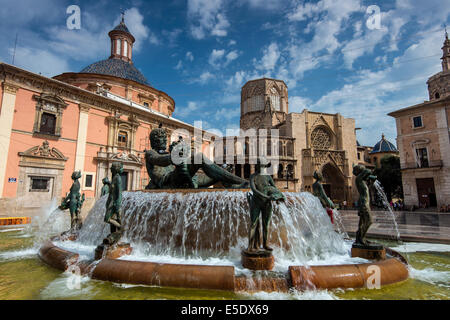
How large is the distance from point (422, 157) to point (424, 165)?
0.87 meters

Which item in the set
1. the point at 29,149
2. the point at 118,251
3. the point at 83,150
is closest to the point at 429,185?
Result: the point at 118,251

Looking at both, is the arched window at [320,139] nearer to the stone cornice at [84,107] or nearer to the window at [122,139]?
the window at [122,139]

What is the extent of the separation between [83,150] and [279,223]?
62.6 ft

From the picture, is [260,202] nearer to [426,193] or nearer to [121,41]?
[426,193]

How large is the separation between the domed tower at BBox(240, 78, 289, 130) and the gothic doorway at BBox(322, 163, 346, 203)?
452 inches

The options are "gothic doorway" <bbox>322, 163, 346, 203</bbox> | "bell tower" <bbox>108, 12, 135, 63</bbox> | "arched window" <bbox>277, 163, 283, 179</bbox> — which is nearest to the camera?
"bell tower" <bbox>108, 12, 135, 63</bbox>

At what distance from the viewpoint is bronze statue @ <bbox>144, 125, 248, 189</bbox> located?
5879mm

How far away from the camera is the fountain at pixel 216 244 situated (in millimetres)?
3057

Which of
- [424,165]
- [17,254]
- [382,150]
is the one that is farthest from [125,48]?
[382,150]

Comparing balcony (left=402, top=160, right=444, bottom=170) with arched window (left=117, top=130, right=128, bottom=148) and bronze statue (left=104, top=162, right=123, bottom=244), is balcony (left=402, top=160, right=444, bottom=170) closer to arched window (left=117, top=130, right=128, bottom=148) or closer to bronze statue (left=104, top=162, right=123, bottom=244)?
arched window (left=117, top=130, right=128, bottom=148)

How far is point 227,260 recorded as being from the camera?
13.6 ft

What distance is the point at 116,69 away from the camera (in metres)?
27.2

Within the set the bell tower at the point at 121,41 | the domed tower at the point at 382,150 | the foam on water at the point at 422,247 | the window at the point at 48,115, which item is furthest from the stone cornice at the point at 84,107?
the domed tower at the point at 382,150

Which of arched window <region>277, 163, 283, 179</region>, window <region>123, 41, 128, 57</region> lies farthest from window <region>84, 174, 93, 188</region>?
arched window <region>277, 163, 283, 179</region>
